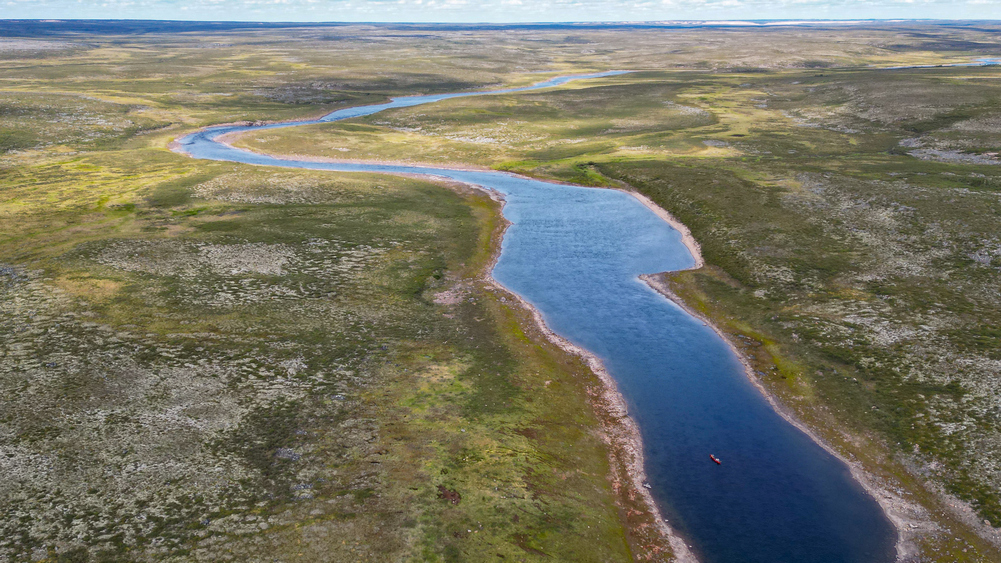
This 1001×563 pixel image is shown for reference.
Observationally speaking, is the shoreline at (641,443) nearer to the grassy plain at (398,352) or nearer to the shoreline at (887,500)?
the shoreline at (887,500)

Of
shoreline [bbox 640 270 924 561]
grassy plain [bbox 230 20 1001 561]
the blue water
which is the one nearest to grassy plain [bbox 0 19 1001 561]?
grassy plain [bbox 230 20 1001 561]

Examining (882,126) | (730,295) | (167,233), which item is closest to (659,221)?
(730,295)

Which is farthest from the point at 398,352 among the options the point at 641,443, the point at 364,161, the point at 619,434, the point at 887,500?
→ the point at 364,161

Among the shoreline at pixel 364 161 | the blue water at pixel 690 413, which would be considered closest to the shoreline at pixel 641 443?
the blue water at pixel 690 413

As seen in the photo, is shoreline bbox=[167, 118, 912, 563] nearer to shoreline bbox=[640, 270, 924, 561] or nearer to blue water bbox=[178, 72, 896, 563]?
shoreline bbox=[640, 270, 924, 561]

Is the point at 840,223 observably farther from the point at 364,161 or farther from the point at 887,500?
the point at 364,161

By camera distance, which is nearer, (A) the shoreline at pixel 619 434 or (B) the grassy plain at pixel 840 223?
(A) the shoreline at pixel 619 434
